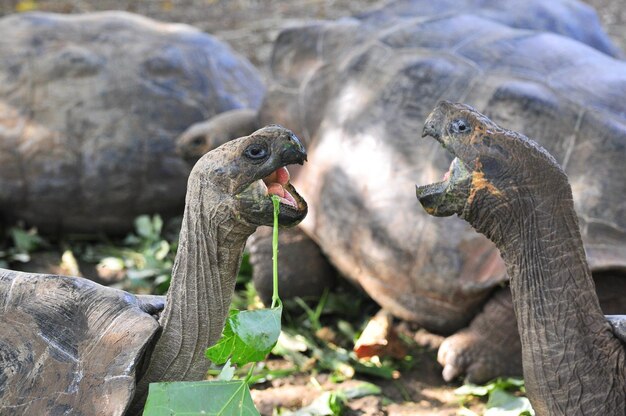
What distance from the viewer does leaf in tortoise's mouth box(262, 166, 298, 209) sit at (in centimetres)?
256

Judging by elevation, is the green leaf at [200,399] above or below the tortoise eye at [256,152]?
below

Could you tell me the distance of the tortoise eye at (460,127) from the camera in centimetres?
258

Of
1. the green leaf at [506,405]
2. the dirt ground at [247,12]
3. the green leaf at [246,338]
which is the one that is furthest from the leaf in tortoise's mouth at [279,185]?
the dirt ground at [247,12]

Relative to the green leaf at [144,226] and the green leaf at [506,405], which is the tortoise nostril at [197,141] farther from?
the green leaf at [506,405]

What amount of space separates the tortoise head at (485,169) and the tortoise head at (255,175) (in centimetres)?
34

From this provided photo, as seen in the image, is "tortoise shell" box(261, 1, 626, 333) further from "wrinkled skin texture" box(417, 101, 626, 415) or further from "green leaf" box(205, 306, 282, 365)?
"green leaf" box(205, 306, 282, 365)

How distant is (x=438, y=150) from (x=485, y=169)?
1.42m

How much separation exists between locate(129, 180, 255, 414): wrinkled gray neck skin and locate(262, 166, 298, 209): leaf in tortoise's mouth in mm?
109

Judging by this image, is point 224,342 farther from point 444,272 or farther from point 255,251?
point 255,251

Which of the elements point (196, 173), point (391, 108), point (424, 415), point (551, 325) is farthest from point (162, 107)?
point (551, 325)

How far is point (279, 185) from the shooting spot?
2.62 meters

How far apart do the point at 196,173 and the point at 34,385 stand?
2.10 feet

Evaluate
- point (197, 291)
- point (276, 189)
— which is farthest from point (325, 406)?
point (276, 189)

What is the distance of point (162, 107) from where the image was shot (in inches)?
208
